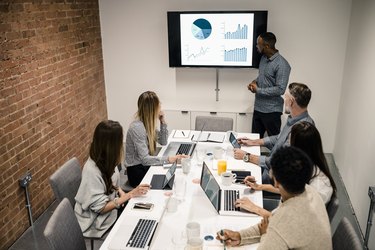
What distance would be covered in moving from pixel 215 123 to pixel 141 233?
7.18 ft

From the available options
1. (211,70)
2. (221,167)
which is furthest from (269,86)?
(221,167)

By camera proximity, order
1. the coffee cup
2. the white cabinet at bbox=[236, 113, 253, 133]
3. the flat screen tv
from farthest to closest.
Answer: the white cabinet at bbox=[236, 113, 253, 133], the flat screen tv, the coffee cup

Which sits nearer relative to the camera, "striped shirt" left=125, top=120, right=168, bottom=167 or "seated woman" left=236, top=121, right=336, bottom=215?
"seated woman" left=236, top=121, right=336, bottom=215

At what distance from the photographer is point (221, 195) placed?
262cm

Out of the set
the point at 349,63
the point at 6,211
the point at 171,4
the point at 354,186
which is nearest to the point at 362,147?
the point at 354,186

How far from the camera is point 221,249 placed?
2062 mm

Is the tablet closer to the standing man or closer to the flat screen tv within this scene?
the standing man

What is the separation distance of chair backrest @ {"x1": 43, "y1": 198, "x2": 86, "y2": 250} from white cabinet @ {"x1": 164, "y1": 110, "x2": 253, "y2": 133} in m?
3.05

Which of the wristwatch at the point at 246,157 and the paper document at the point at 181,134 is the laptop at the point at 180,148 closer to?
the paper document at the point at 181,134

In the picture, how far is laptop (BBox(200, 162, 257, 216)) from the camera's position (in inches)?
95.0

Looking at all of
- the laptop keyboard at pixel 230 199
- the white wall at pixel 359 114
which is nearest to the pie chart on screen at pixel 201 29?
the white wall at pixel 359 114

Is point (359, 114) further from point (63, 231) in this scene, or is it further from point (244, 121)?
point (63, 231)

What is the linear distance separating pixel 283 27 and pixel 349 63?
934mm

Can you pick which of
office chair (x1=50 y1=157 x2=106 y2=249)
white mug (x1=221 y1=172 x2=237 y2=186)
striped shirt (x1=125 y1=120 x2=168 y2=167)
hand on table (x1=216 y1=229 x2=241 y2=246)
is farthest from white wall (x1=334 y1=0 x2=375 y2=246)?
office chair (x1=50 y1=157 x2=106 y2=249)
